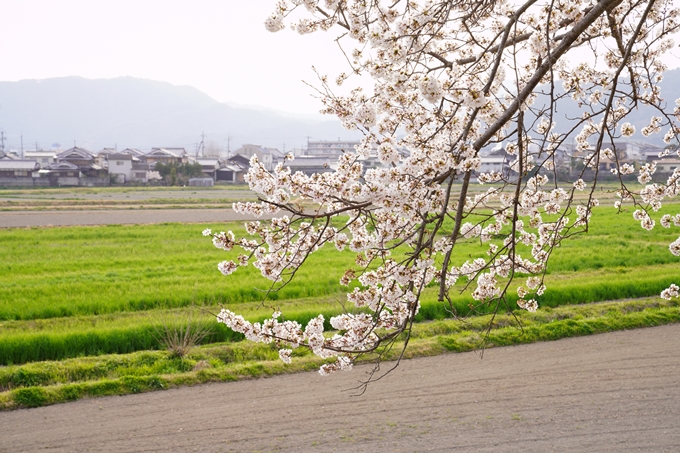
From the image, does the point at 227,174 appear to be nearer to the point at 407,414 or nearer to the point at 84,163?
the point at 84,163

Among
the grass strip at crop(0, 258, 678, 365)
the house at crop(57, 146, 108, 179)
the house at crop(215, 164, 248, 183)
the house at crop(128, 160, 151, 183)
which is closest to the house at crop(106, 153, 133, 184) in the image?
the house at crop(128, 160, 151, 183)

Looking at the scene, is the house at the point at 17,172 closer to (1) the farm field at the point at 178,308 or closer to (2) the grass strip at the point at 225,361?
(1) the farm field at the point at 178,308

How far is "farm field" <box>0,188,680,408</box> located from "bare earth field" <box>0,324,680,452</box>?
52 cm

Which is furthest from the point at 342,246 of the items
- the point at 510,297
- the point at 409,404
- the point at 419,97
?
the point at 510,297

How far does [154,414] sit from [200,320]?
7.21 feet

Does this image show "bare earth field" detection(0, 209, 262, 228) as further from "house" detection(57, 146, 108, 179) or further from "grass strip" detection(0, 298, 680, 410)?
"house" detection(57, 146, 108, 179)

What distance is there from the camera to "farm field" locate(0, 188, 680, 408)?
6633mm

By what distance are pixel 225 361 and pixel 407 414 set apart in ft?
8.11

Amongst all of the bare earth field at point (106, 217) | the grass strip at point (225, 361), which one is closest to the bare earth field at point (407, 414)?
the grass strip at point (225, 361)

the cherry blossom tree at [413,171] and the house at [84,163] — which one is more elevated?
the cherry blossom tree at [413,171]

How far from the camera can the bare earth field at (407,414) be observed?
4891mm

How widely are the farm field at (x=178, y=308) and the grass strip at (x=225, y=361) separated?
0.04 feet

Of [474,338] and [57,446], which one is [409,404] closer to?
[474,338]

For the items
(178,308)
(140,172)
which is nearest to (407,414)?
(178,308)
